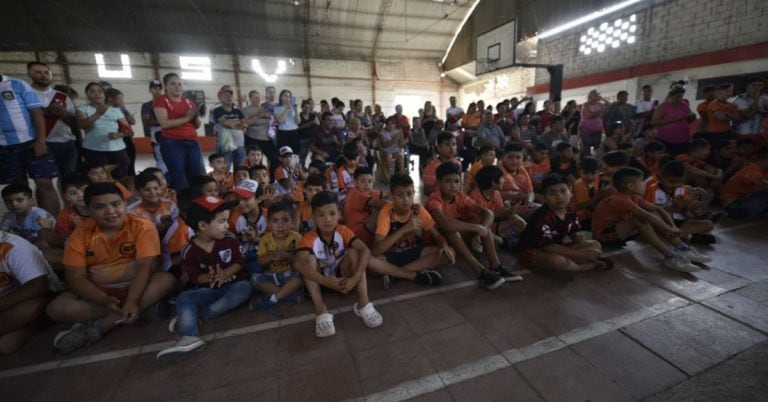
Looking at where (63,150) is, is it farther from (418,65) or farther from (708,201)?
(418,65)

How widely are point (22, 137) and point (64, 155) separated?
30.3 inches

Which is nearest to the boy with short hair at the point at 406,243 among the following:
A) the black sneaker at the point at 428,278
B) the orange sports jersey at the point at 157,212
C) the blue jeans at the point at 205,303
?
the black sneaker at the point at 428,278

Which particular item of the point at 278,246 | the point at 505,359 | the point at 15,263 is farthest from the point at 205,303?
the point at 505,359

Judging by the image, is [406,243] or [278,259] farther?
[406,243]

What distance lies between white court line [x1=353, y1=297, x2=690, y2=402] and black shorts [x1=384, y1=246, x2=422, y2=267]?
50.7 inches

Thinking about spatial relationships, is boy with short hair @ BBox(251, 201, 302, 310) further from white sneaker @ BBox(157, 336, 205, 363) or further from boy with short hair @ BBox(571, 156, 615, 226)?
boy with short hair @ BBox(571, 156, 615, 226)

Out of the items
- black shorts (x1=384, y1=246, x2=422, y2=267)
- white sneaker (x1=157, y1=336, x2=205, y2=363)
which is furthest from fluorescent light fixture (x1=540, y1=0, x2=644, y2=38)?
white sneaker (x1=157, y1=336, x2=205, y2=363)

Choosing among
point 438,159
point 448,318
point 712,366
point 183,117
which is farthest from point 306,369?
point 183,117

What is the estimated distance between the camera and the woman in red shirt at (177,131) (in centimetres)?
419

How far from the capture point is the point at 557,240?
312 centimetres

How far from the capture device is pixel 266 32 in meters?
15.7

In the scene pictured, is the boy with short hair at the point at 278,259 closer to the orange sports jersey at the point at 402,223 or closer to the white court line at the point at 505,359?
the orange sports jersey at the point at 402,223

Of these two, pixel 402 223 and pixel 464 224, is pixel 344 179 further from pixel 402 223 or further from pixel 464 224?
pixel 464 224

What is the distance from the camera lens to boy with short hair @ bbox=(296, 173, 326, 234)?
362 cm
